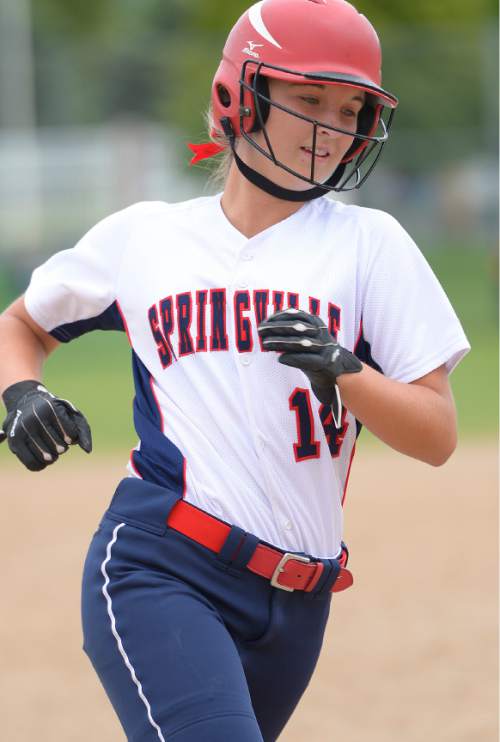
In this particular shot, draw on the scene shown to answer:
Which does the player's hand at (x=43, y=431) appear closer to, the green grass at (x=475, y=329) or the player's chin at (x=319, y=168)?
the player's chin at (x=319, y=168)

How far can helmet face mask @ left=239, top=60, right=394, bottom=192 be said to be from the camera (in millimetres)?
2768

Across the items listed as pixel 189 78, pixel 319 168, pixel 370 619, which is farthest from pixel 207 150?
pixel 189 78

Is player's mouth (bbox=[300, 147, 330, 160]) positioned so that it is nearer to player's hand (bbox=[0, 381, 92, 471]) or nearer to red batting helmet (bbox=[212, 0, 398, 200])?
red batting helmet (bbox=[212, 0, 398, 200])

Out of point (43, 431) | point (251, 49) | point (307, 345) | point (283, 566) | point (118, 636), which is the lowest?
point (118, 636)

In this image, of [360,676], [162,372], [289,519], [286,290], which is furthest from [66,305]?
[360,676]

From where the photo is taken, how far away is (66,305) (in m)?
3.08

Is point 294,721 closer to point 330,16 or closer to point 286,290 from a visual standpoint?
point 286,290

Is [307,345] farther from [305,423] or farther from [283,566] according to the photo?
[283,566]

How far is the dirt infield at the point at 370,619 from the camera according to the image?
475 cm

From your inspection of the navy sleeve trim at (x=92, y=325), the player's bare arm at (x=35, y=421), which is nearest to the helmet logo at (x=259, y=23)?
the navy sleeve trim at (x=92, y=325)

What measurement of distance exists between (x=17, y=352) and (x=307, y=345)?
2.94 feet

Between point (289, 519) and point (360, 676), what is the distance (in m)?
2.65

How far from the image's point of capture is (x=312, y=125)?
2791 mm

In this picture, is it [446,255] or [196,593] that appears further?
[446,255]
